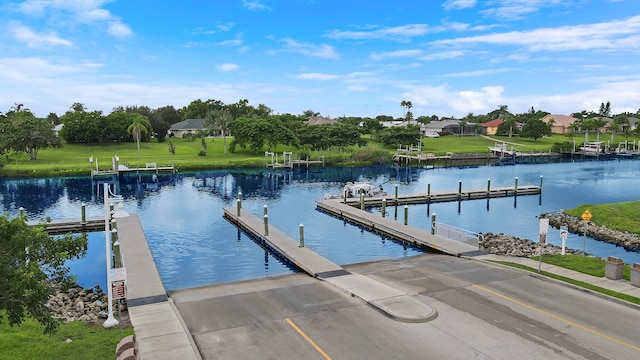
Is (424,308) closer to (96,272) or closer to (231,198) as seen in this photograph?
(96,272)

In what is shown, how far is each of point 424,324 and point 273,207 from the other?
31.7m

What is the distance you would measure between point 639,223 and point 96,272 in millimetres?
37541

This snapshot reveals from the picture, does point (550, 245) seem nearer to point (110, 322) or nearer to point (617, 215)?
point (617, 215)

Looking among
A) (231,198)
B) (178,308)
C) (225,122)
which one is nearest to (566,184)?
(231,198)

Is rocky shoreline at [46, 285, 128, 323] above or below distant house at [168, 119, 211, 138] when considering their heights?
below

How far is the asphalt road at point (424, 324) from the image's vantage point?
47.4ft

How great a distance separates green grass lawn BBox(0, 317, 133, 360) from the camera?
13.8m

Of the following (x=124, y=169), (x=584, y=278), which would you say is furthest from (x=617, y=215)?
(x=124, y=169)

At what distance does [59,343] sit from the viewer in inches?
A: 583

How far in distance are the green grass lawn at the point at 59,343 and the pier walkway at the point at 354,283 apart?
8651 mm

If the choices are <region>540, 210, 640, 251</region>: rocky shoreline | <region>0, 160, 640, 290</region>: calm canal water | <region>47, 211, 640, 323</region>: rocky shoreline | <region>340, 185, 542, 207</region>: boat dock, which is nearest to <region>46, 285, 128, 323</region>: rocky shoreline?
<region>47, 211, 640, 323</region>: rocky shoreline

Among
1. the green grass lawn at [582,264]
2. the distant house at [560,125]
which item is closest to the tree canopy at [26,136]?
the green grass lawn at [582,264]

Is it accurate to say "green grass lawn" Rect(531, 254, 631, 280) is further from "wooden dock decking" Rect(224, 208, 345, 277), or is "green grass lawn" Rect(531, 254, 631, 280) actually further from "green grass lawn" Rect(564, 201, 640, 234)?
"green grass lawn" Rect(564, 201, 640, 234)

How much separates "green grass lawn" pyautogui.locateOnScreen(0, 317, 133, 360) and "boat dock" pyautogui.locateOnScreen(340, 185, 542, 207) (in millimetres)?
32368
